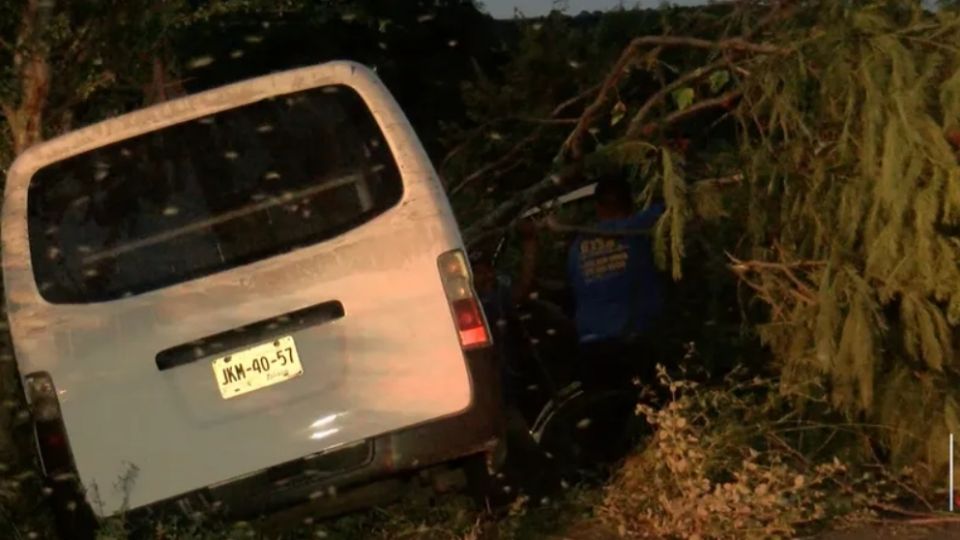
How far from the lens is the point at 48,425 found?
239 inches

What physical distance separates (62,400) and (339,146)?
4.43 feet

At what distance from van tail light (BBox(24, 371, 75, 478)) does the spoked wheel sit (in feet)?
8.03

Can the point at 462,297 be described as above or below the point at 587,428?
above

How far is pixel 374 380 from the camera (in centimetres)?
606

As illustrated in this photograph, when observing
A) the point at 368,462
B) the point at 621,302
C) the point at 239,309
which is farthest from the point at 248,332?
the point at 621,302

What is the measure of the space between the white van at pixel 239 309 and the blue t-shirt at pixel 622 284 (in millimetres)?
2142

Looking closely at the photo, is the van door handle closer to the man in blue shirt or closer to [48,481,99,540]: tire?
[48,481,99,540]: tire

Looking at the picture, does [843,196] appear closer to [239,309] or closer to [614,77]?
[614,77]

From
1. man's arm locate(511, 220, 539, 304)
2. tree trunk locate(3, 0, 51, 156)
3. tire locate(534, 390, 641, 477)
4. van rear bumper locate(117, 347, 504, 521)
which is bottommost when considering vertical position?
tire locate(534, 390, 641, 477)

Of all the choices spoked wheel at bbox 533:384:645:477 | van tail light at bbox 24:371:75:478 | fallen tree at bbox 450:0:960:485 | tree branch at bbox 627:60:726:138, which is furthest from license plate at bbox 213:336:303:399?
tree branch at bbox 627:60:726:138

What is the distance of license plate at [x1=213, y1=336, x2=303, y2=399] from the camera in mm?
6059

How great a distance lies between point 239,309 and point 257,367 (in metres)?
0.22

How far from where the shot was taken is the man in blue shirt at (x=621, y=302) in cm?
821

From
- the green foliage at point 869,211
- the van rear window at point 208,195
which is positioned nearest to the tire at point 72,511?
the van rear window at point 208,195
